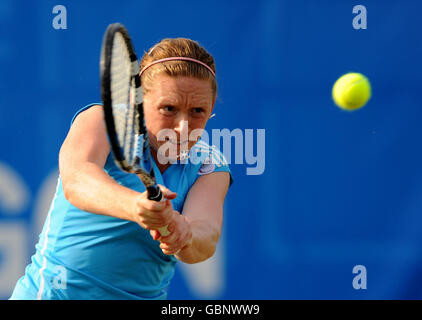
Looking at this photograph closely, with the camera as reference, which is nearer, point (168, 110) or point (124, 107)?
point (124, 107)

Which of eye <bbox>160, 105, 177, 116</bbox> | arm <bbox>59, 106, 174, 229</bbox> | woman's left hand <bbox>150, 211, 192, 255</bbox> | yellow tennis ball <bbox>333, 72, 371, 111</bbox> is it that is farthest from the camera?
yellow tennis ball <bbox>333, 72, 371, 111</bbox>

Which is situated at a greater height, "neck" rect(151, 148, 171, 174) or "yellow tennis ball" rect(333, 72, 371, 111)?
"yellow tennis ball" rect(333, 72, 371, 111)

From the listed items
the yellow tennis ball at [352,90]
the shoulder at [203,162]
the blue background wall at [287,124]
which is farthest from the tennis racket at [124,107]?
the yellow tennis ball at [352,90]

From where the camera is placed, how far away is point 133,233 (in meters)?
2.06

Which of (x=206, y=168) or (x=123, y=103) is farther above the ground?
(x=206, y=168)

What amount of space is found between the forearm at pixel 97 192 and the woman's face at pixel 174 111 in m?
0.35

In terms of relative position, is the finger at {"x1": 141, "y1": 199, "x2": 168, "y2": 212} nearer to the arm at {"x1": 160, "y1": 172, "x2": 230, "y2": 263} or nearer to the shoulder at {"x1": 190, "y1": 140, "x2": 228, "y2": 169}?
the arm at {"x1": 160, "y1": 172, "x2": 230, "y2": 263}

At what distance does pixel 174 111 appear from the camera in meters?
2.07

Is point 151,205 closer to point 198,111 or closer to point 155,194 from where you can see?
point 155,194

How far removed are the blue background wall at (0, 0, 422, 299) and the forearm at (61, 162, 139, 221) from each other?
6.30 feet

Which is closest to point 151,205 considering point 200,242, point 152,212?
point 152,212

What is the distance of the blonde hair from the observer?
2131 mm

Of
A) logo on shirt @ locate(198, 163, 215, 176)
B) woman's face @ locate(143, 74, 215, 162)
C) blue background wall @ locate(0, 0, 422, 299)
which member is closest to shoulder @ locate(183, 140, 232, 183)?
logo on shirt @ locate(198, 163, 215, 176)

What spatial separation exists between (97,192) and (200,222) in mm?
481
